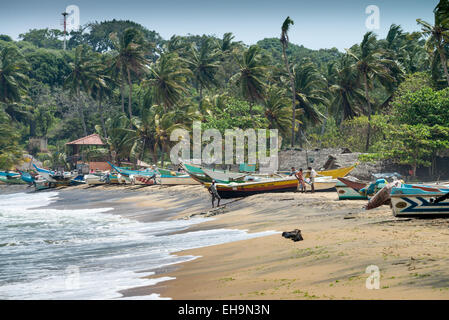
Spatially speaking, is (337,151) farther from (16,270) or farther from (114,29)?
(114,29)

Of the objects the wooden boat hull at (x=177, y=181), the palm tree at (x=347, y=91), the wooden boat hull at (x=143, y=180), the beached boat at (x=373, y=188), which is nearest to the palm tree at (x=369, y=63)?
the palm tree at (x=347, y=91)

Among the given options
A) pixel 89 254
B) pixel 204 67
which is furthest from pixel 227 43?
pixel 89 254

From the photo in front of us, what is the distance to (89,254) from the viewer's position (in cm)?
1403

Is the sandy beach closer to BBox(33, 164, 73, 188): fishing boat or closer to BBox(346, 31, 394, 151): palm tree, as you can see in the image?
BBox(346, 31, 394, 151): palm tree

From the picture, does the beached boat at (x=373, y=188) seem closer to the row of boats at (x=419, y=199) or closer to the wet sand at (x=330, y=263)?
the wet sand at (x=330, y=263)

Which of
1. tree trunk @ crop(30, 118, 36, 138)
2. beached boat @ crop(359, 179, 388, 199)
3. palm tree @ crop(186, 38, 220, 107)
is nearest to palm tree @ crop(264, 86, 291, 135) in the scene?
palm tree @ crop(186, 38, 220, 107)

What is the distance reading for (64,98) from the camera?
84.2 meters

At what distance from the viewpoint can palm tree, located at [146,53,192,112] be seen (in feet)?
195

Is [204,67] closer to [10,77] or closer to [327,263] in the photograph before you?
[10,77]

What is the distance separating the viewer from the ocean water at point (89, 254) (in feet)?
32.8

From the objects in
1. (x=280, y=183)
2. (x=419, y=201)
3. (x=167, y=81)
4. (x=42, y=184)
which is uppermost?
(x=167, y=81)

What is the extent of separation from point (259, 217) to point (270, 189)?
25.9 ft

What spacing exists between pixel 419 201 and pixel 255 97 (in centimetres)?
4320

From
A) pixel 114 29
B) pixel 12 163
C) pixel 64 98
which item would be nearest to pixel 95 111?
pixel 64 98
